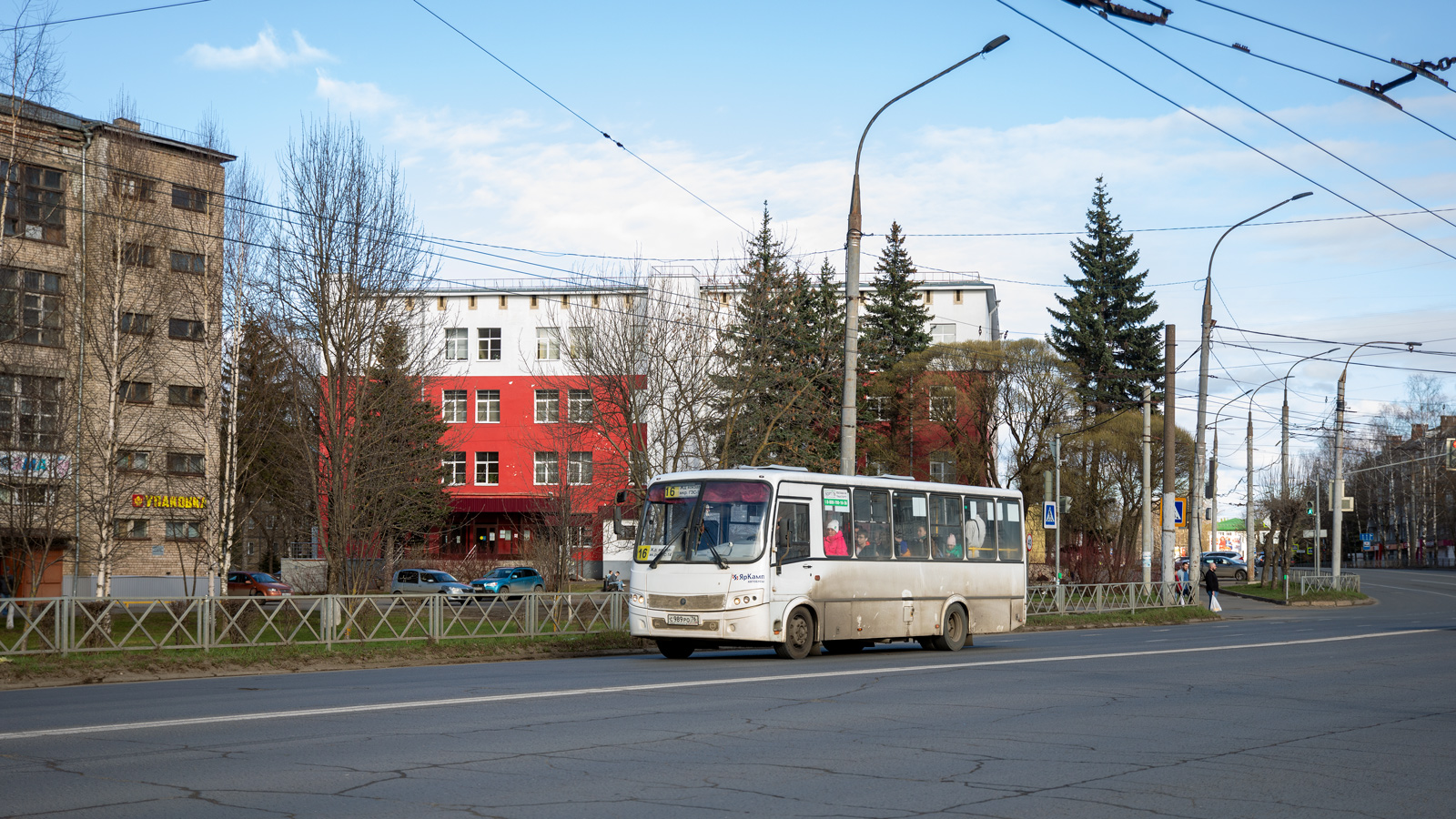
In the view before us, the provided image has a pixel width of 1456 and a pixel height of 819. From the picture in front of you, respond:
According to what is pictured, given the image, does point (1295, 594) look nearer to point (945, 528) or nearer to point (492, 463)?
point (945, 528)

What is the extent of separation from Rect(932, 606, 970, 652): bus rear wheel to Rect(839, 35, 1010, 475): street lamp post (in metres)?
3.05

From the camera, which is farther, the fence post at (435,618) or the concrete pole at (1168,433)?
the concrete pole at (1168,433)

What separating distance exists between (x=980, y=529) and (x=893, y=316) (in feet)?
144

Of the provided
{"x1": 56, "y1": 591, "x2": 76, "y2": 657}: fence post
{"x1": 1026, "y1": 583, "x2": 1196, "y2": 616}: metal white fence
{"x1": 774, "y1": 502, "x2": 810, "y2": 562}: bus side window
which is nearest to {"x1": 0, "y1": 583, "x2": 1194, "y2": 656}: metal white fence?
{"x1": 56, "y1": 591, "x2": 76, "y2": 657}: fence post

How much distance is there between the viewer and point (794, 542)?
1875 centimetres

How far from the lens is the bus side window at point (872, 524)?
1992cm

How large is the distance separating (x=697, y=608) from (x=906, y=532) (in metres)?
4.33

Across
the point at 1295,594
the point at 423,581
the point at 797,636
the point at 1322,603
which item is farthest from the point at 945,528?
the point at 1295,594

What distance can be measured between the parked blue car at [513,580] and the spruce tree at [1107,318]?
31.2m

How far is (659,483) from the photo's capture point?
765 inches

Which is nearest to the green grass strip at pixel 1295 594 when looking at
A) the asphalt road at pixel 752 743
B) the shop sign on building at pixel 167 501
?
the asphalt road at pixel 752 743

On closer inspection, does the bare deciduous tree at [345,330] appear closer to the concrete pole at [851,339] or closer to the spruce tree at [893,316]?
the concrete pole at [851,339]

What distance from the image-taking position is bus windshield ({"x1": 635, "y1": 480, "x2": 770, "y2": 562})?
18453mm

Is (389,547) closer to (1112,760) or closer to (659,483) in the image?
(659,483)
